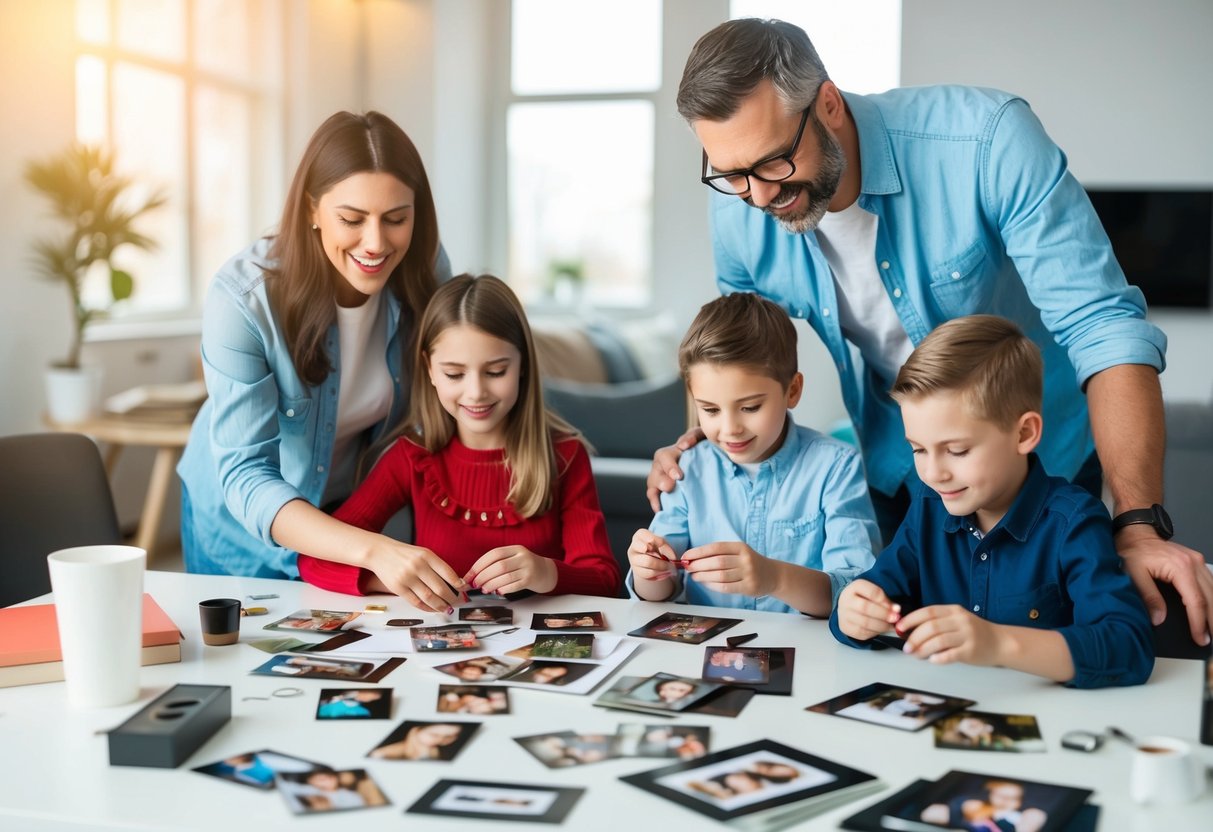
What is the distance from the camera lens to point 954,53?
6465 mm

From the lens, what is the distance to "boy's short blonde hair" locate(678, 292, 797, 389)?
179 cm

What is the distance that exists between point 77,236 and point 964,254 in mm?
3545

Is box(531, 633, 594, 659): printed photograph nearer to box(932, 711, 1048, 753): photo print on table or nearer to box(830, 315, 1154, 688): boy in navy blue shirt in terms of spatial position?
box(830, 315, 1154, 688): boy in navy blue shirt

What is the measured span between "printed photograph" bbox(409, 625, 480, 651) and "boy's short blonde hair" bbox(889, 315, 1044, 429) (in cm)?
61

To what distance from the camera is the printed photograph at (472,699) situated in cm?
119

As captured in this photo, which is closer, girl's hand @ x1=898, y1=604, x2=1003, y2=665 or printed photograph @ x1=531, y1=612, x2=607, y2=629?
girl's hand @ x1=898, y1=604, x2=1003, y2=665

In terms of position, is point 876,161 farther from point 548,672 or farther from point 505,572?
point 548,672

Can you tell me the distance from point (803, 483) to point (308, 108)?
5.09 meters

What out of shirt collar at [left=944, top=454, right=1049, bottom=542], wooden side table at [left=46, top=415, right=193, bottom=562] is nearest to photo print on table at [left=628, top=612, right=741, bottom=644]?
shirt collar at [left=944, top=454, right=1049, bottom=542]

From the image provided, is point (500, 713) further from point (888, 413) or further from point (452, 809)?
point (888, 413)

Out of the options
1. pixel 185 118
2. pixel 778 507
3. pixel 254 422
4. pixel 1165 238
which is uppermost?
pixel 185 118

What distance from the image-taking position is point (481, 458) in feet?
6.66

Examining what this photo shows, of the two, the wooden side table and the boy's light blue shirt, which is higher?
the boy's light blue shirt

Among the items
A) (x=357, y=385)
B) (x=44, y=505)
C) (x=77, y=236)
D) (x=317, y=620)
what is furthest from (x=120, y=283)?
(x=317, y=620)
